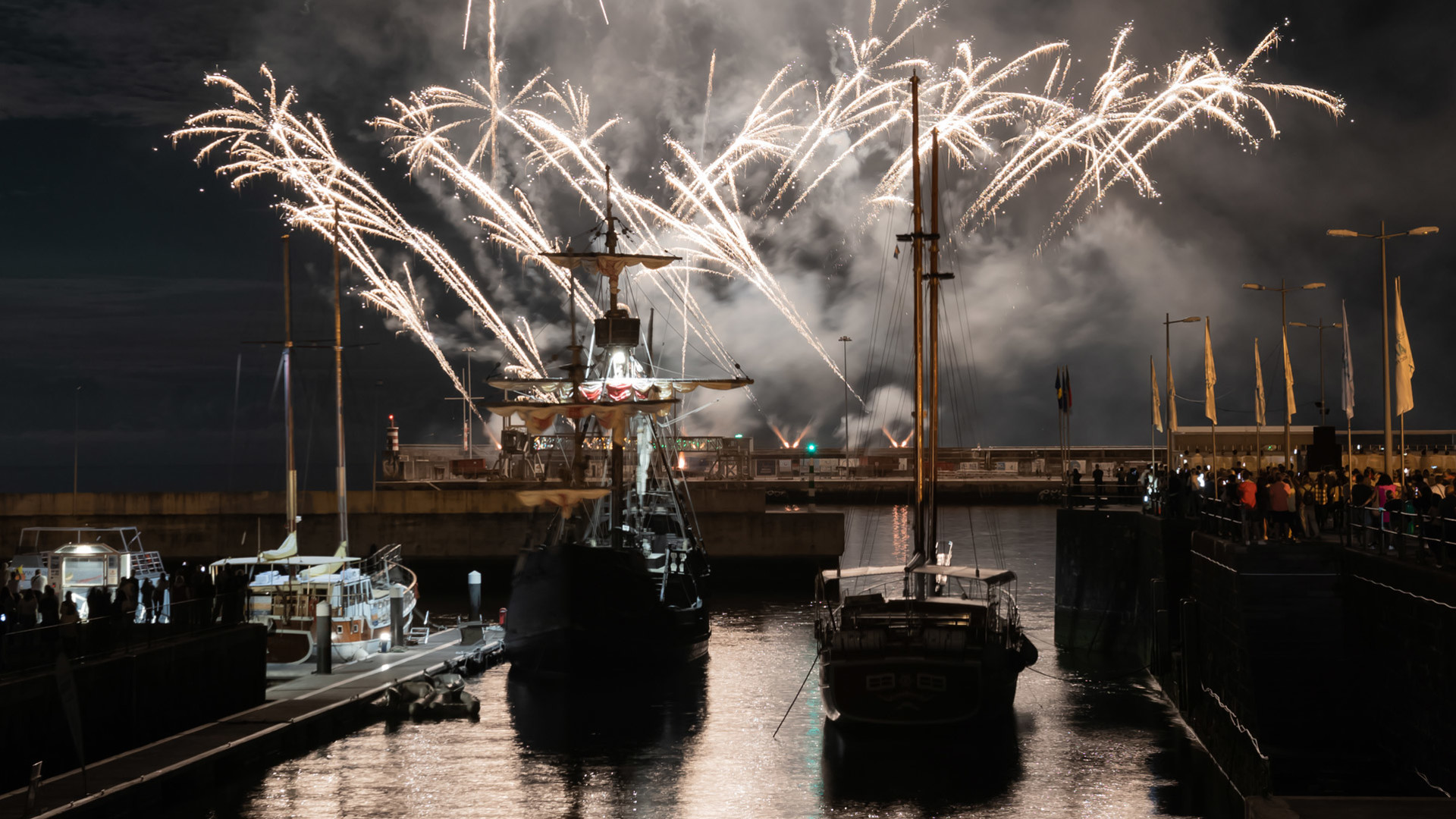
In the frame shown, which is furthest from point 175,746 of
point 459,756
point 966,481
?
point 966,481

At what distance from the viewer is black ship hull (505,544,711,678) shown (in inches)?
1545

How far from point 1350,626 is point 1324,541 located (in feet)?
6.20

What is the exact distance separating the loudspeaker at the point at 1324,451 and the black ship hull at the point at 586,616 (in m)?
21.0

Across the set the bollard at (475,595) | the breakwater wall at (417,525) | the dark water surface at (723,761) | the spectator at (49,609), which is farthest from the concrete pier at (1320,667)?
the breakwater wall at (417,525)

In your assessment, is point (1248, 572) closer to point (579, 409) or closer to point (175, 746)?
point (175, 746)

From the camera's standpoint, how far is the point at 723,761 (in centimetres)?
2916

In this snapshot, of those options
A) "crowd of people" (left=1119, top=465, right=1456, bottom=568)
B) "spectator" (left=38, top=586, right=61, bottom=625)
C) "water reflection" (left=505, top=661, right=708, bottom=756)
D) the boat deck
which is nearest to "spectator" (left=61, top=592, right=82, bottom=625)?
"spectator" (left=38, top=586, right=61, bottom=625)

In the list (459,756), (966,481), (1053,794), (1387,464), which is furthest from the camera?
(966,481)

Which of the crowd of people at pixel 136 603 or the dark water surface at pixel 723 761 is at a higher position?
the crowd of people at pixel 136 603

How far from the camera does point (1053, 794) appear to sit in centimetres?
2633

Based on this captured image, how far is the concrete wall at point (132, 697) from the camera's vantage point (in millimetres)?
21172

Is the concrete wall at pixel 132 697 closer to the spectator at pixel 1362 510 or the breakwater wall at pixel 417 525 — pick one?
the spectator at pixel 1362 510

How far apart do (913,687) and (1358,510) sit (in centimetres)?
996

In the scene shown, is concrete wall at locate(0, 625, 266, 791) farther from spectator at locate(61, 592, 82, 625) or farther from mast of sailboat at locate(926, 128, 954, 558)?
mast of sailboat at locate(926, 128, 954, 558)
